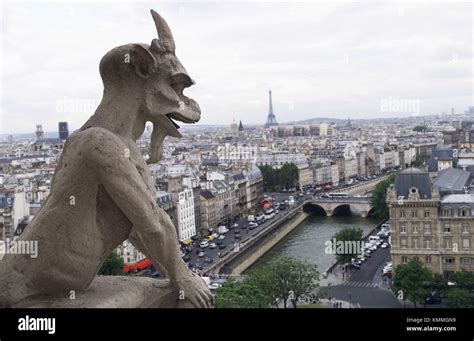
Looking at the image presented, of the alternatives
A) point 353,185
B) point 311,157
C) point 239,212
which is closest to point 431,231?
point 239,212

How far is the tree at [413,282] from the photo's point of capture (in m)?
15.2

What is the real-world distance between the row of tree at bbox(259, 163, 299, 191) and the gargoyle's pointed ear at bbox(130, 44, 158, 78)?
3636 centimetres

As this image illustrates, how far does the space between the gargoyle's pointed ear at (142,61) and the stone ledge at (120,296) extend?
32.0 inches

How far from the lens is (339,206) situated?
1326 inches

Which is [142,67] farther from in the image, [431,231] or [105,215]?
[431,231]

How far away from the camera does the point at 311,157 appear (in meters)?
46.0

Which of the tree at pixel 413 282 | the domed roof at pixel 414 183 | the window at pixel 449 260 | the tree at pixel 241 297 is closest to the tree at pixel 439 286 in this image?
the tree at pixel 413 282

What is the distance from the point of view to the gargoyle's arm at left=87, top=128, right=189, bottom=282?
2.38 meters

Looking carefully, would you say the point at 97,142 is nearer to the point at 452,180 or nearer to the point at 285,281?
the point at 285,281

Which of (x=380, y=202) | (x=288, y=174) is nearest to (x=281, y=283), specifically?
(x=380, y=202)

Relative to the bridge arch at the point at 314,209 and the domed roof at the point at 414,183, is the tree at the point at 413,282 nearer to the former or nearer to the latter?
the domed roof at the point at 414,183

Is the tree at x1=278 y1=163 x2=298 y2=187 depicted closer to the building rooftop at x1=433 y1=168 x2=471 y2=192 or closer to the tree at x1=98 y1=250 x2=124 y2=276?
the building rooftop at x1=433 y1=168 x2=471 y2=192

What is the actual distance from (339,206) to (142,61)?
3167cm
